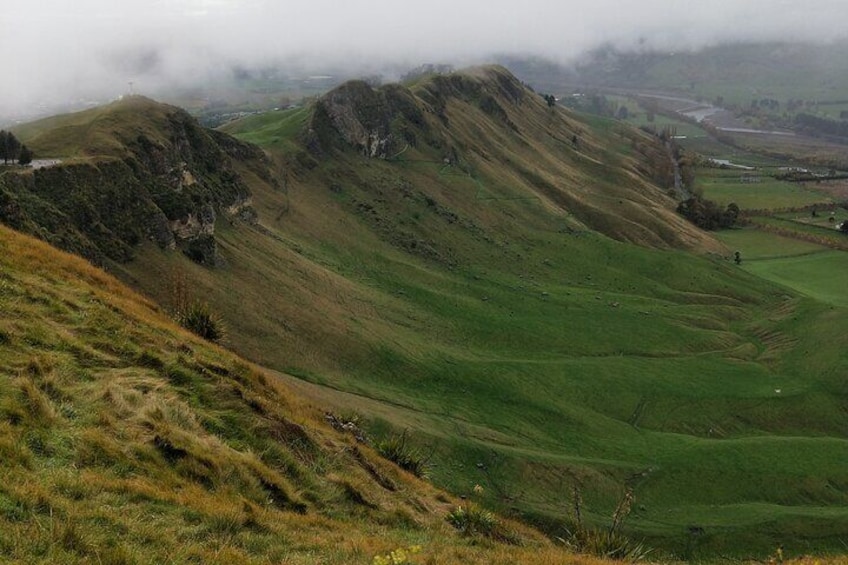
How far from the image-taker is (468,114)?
152750 millimetres

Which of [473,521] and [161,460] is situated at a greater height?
[161,460]

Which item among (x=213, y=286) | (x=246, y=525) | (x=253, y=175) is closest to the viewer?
(x=246, y=525)

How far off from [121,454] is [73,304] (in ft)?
32.9

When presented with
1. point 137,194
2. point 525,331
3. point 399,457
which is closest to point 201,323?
point 399,457

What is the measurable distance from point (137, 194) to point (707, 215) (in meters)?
141

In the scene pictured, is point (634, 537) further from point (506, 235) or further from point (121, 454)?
point (506, 235)

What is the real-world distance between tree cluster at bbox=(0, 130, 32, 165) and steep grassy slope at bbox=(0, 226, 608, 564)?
2412cm

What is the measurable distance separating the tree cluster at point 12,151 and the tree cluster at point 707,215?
14550 centimetres

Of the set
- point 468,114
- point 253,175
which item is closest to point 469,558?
point 253,175

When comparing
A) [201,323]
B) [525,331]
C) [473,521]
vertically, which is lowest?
[525,331]

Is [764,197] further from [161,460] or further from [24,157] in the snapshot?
[161,460]

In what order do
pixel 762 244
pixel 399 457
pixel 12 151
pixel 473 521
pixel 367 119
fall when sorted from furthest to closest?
pixel 762 244, pixel 367 119, pixel 12 151, pixel 399 457, pixel 473 521

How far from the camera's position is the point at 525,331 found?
77.9 meters

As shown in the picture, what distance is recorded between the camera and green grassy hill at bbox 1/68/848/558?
48.1 metres
